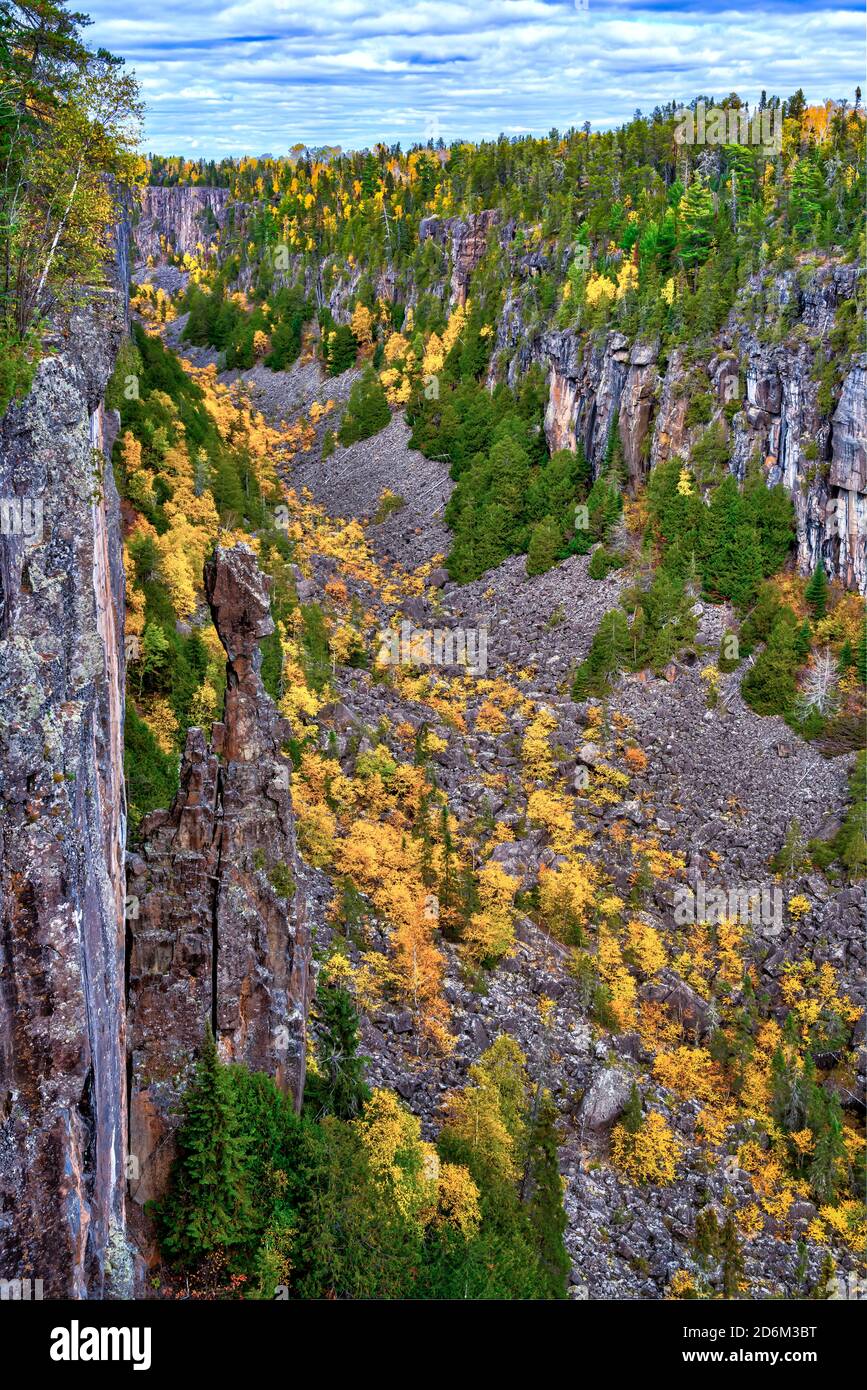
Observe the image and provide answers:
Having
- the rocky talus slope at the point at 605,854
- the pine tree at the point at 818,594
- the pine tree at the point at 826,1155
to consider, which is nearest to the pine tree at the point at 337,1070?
the rocky talus slope at the point at 605,854

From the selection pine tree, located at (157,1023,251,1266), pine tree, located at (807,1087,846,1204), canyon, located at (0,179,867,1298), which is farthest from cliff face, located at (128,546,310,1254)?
pine tree, located at (807,1087,846,1204)

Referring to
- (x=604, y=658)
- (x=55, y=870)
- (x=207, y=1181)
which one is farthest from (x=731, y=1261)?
(x=604, y=658)

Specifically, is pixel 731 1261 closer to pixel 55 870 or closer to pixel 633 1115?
pixel 633 1115

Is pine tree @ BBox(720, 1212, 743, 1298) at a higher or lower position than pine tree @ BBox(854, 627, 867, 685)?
lower

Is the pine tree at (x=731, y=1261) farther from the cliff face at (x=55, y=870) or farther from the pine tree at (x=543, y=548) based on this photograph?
the pine tree at (x=543, y=548)

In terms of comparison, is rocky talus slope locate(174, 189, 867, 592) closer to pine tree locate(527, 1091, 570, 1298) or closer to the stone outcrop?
the stone outcrop

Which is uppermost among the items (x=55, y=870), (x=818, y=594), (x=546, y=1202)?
(x=818, y=594)

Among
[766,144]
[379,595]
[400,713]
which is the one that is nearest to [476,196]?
[766,144]
